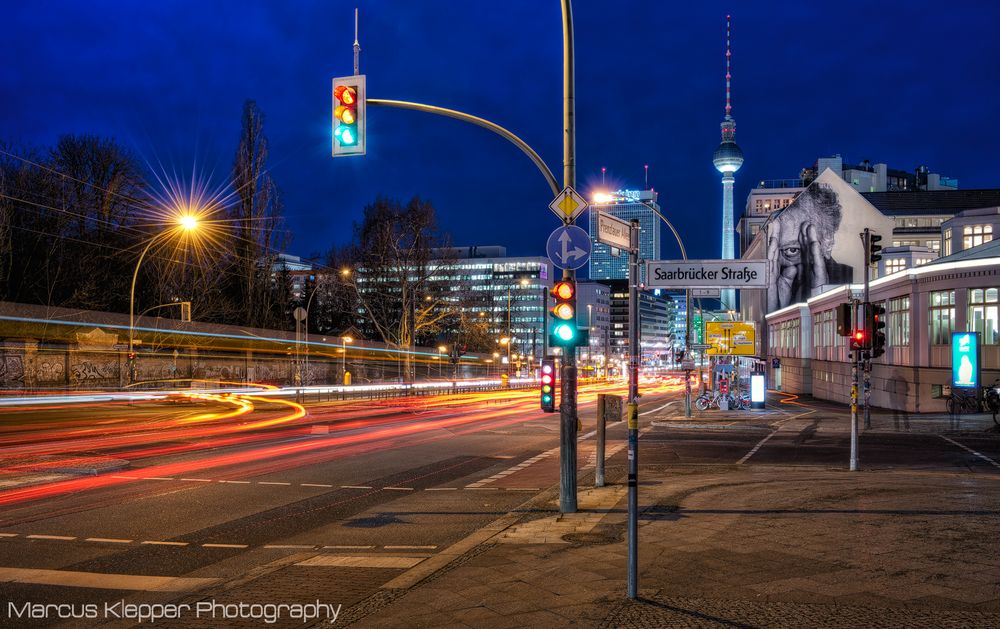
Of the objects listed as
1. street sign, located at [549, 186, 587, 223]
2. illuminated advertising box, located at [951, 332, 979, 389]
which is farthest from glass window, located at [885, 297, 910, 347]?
street sign, located at [549, 186, 587, 223]

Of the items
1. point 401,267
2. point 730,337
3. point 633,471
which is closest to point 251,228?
point 401,267

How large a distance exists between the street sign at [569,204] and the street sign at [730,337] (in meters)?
29.0

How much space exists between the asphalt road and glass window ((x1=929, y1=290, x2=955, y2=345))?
5820mm

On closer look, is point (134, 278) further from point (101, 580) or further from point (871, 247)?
point (101, 580)

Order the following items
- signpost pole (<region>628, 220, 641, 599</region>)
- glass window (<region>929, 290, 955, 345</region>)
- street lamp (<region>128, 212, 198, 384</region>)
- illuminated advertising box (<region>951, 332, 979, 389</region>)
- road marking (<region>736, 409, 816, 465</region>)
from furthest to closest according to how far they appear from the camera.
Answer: street lamp (<region>128, 212, 198, 384</region>)
glass window (<region>929, 290, 955, 345</region>)
illuminated advertising box (<region>951, 332, 979, 389</region>)
road marking (<region>736, 409, 816, 465</region>)
signpost pole (<region>628, 220, 641, 599</region>)

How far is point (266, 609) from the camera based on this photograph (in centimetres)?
648

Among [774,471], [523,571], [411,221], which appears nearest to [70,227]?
[411,221]

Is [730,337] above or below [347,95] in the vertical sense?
below

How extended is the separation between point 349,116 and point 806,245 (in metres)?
65.9

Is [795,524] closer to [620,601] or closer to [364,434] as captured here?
[620,601]

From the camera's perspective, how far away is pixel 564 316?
35.2 feet

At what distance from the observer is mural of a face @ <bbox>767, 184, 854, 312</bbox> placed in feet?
227

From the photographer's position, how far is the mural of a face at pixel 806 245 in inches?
2719

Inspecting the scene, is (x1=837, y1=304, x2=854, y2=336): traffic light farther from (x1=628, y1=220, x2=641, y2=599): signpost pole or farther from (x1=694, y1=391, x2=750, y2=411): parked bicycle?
(x1=694, y1=391, x2=750, y2=411): parked bicycle
